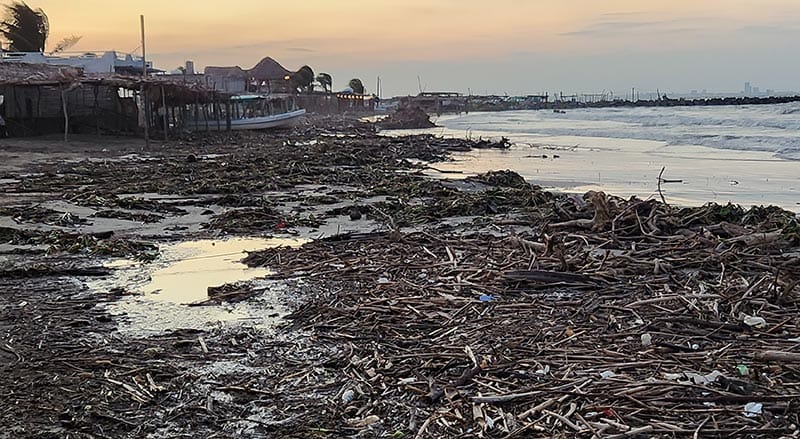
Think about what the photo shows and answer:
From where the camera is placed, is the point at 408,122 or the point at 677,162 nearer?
the point at 677,162

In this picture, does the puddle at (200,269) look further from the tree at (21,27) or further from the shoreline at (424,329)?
the tree at (21,27)

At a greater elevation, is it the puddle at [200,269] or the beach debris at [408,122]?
the beach debris at [408,122]

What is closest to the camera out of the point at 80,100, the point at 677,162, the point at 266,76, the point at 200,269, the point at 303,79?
the point at 200,269

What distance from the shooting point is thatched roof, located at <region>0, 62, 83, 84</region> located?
85.4ft

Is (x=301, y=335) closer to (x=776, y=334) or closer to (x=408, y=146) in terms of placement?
(x=776, y=334)

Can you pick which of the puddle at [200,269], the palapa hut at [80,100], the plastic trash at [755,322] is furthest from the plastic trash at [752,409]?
the palapa hut at [80,100]

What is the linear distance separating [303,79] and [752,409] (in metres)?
85.7

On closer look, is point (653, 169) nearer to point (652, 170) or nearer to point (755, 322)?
point (652, 170)

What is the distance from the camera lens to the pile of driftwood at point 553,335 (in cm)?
395

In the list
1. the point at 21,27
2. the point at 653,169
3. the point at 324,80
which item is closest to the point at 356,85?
the point at 324,80

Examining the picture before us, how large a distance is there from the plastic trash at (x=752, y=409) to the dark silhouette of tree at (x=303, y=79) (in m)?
81.9

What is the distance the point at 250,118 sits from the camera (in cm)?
4334

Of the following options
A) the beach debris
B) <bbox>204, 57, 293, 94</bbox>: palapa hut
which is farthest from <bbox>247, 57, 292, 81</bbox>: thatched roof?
the beach debris

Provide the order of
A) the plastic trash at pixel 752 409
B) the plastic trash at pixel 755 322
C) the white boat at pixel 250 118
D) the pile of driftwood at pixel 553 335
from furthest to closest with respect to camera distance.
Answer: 1. the white boat at pixel 250 118
2. the plastic trash at pixel 755 322
3. the pile of driftwood at pixel 553 335
4. the plastic trash at pixel 752 409
